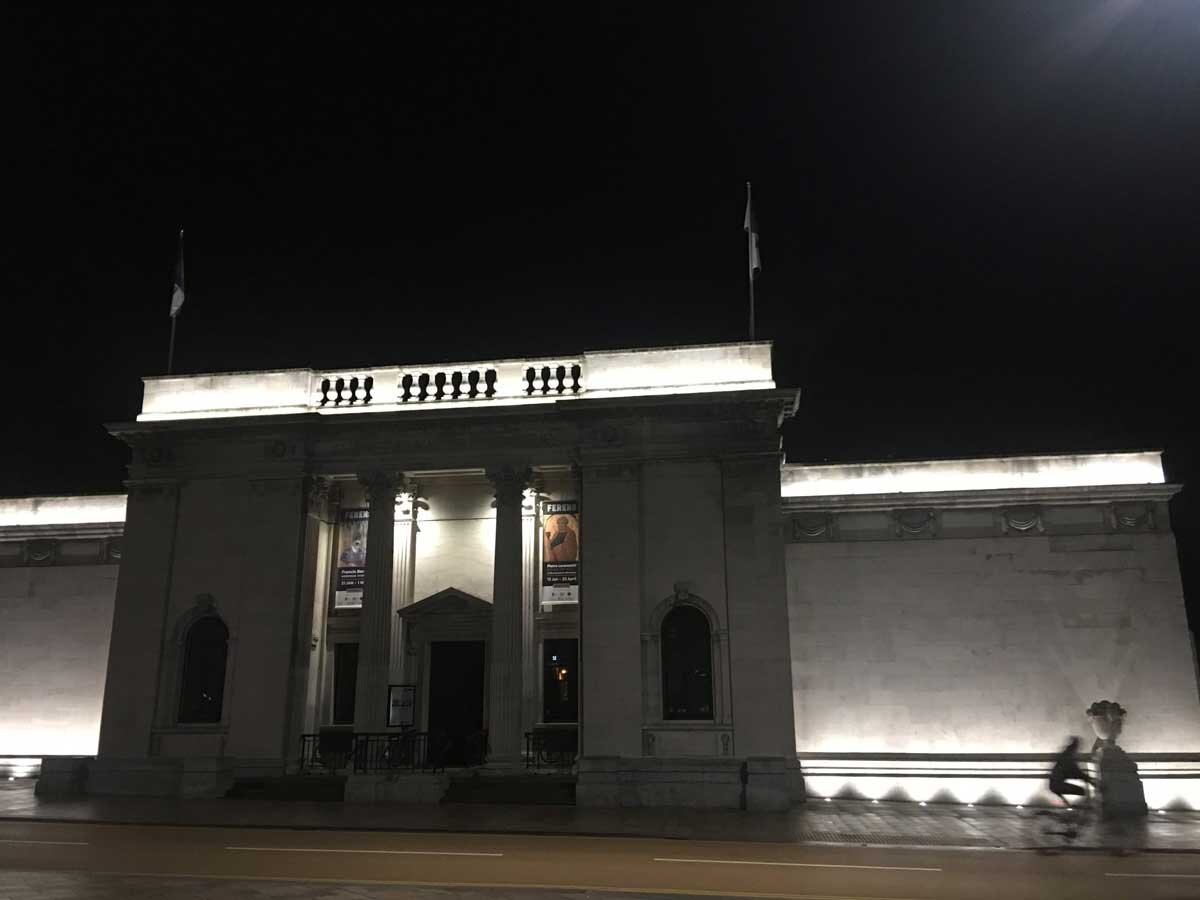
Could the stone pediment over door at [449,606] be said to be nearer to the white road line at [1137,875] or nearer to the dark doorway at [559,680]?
the dark doorway at [559,680]

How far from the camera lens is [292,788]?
71.0 feet

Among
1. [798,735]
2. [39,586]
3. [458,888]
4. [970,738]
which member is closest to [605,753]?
[798,735]

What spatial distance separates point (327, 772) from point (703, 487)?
11.4 m

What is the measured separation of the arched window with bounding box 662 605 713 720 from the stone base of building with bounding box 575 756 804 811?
122 centimetres

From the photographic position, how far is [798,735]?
23.1 m

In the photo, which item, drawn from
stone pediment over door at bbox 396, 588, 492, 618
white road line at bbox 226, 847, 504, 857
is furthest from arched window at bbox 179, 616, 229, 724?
white road line at bbox 226, 847, 504, 857

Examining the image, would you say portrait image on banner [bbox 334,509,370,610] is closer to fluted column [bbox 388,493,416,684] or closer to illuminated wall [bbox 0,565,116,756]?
fluted column [bbox 388,493,416,684]

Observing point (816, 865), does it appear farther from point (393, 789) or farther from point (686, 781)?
point (393, 789)

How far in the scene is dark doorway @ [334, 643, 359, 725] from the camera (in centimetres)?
2564

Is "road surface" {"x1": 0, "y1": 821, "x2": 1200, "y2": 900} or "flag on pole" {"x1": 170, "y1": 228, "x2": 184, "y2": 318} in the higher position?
"flag on pole" {"x1": 170, "y1": 228, "x2": 184, "y2": 318}

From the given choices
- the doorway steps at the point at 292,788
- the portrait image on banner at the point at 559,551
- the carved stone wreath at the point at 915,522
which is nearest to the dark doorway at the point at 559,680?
the portrait image on banner at the point at 559,551

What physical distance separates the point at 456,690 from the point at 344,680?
3225 mm

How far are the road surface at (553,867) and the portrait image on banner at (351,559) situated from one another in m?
10.0

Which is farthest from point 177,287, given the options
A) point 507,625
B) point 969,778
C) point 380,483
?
point 969,778
